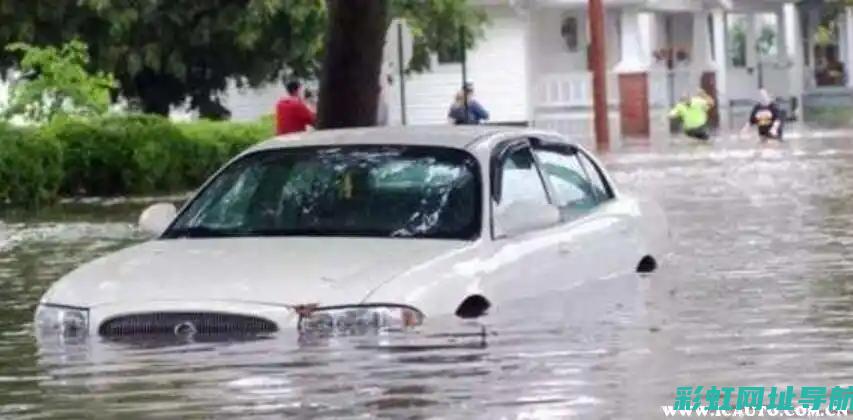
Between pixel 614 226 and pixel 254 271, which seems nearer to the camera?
pixel 254 271

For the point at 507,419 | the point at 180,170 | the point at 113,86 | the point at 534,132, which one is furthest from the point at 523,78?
the point at 507,419

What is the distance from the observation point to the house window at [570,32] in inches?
2149

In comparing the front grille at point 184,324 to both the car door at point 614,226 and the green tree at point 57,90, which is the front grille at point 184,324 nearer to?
the car door at point 614,226

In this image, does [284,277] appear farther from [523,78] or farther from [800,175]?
[523,78]

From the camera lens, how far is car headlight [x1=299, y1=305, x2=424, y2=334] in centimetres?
1051

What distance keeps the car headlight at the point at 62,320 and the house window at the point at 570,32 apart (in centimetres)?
4391

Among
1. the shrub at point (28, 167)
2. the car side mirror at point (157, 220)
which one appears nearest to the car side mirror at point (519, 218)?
the car side mirror at point (157, 220)

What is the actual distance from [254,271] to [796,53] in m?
59.8

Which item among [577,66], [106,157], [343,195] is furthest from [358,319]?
[577,66]

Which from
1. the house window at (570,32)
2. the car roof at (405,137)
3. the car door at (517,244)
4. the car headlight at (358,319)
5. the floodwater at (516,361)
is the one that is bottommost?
the floodwater at (516,361)

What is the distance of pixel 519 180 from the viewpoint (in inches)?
491

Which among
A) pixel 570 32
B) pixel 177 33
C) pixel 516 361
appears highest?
pixel 177 33

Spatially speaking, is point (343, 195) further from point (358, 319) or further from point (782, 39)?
point (782, 39)

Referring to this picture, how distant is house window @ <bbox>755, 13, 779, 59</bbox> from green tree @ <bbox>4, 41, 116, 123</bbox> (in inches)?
1490
